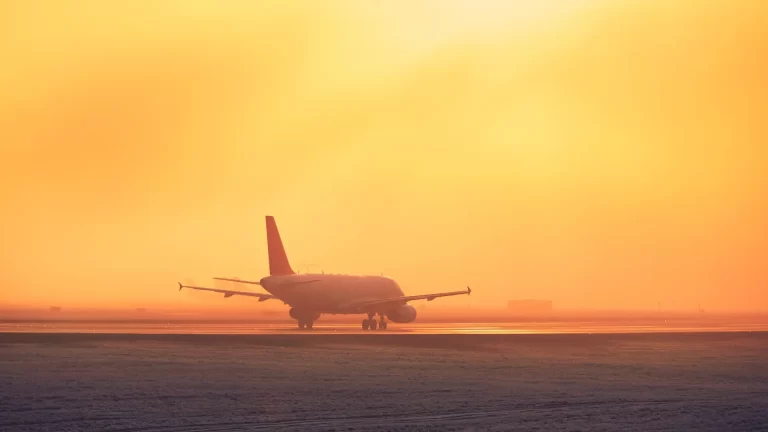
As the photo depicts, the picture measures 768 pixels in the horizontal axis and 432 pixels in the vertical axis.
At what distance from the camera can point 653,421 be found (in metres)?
37.0

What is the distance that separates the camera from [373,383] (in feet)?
152

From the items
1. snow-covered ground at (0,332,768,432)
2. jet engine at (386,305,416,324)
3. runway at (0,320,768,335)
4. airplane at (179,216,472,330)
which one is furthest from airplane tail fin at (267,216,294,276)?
snow-covered ground at (0,332,768,432)

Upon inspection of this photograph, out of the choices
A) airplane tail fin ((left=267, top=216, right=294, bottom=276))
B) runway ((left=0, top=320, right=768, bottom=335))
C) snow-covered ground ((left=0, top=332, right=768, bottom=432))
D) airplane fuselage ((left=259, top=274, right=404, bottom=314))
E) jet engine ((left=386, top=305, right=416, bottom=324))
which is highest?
airplane tail fin ((left=267, top=216, right=294, bottom=276))

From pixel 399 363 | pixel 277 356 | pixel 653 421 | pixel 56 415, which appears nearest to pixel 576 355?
pixel 399 363

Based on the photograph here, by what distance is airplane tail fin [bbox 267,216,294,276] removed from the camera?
96.8 metres

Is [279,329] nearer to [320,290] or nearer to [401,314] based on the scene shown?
[320,290]

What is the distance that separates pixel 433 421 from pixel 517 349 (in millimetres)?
31211

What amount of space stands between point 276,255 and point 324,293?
6.24 meters

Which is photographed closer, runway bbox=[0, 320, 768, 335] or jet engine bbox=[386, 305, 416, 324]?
runway bbox=[0, 320, 768, 335]

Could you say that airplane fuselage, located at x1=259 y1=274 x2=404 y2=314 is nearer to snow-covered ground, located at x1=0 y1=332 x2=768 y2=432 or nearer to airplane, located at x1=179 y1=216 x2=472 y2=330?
airplane, located at x1=179 y1=216 x2=472 y2=330

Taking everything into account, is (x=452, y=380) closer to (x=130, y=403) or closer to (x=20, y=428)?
(x=130, y=403)

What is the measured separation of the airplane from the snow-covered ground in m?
26.0

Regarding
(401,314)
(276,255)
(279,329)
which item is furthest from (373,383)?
(401,314)

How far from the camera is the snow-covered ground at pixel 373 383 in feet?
117
